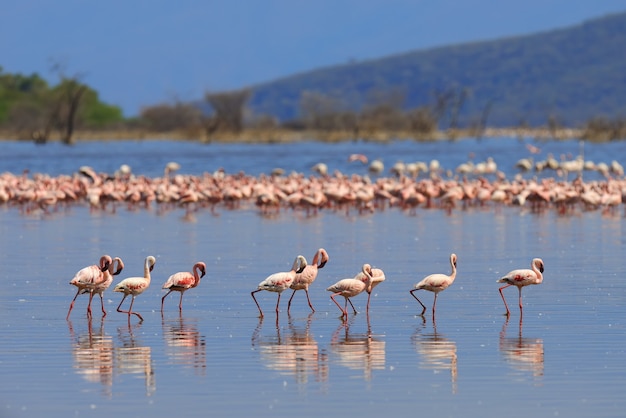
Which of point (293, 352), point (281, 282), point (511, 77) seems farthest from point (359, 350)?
point (511, 77)

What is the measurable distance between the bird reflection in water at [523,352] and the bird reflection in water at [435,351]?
42cm

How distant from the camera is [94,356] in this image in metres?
10.8

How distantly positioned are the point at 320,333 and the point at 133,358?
6.23 feet

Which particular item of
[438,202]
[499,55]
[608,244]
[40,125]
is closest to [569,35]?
[499,55]

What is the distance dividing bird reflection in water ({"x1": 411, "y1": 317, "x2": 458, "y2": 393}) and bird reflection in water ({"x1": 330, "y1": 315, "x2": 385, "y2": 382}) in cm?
30

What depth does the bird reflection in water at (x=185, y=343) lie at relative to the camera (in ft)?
34.4

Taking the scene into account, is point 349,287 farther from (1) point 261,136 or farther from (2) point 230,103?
(2) point 230,103

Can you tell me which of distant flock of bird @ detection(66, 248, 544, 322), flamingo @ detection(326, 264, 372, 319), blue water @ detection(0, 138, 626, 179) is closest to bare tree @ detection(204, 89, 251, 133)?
blue water @ detection(0, 138, 626, 179)

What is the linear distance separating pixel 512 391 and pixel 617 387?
711mm

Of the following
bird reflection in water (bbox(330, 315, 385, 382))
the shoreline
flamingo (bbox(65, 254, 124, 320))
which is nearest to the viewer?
bird reflection in water (bbox(330, 315, 385, 382))

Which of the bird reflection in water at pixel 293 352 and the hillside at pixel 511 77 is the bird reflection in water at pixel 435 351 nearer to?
the bird reflection in water at pixel 293 352

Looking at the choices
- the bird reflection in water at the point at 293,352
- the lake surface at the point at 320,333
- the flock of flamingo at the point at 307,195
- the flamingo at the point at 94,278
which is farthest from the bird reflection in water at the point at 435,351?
the flock of flamingo at the point at 307,195

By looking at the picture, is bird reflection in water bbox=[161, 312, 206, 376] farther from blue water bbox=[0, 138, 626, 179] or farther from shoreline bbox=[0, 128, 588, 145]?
shoreline bbox=[0, 128, 588, 145]

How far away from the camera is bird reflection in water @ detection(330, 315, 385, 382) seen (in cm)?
1032
